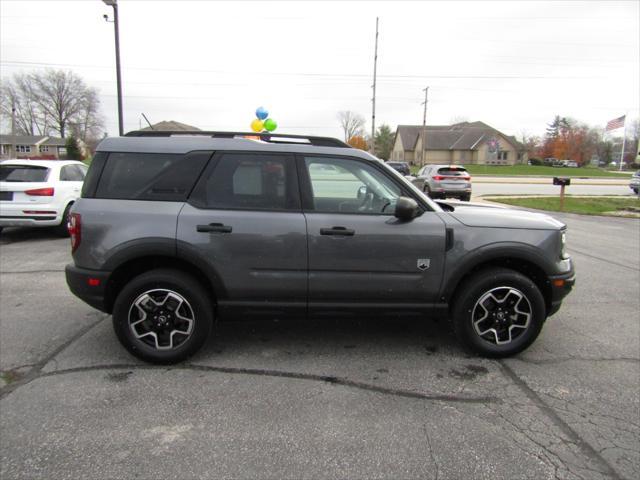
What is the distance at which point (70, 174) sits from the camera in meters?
9.13

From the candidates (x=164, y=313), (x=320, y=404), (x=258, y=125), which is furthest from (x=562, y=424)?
(x=258, y=125)

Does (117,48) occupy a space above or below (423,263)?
above

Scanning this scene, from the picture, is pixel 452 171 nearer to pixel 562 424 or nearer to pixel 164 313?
pixel 562 424

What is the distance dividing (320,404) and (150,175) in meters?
2.23

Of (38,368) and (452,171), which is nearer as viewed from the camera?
(38,368)

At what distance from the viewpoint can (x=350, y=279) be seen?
3.45 m

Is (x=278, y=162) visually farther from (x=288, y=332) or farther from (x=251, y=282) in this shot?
(x=288, y=332)

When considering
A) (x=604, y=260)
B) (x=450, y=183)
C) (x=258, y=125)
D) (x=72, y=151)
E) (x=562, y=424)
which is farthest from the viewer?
(x=72, y=151)

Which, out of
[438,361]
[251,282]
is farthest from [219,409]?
[438,361]

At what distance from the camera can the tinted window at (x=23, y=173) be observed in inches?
325

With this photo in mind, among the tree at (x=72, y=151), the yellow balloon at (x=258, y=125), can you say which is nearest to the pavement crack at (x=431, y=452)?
the yellow balloon at (x=258, y=125)

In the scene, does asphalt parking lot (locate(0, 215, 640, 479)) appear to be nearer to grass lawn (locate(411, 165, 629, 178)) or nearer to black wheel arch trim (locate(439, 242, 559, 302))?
black wheel arch trim (locate(439, 242, 559, 302))

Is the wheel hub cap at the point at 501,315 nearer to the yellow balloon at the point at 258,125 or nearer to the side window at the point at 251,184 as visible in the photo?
the side window at the point at 251,184

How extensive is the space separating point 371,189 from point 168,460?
7.95 ft
